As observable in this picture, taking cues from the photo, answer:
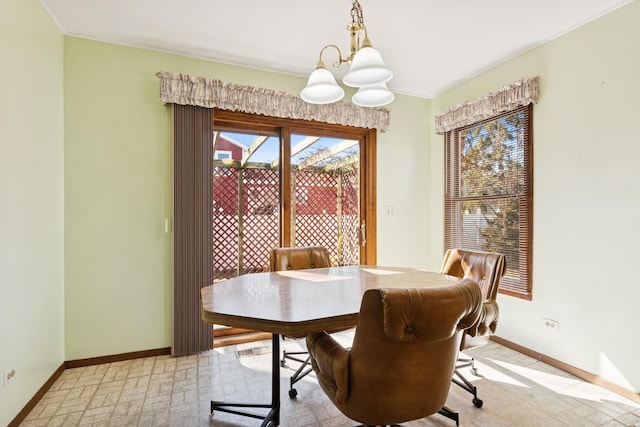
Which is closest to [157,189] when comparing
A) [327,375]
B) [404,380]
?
[327,375]

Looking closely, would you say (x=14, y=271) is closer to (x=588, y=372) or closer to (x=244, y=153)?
(x=244, y=153)

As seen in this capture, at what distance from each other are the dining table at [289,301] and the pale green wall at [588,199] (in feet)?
3.85

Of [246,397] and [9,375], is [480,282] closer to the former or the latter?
[246,397]

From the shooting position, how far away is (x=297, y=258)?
2.52m

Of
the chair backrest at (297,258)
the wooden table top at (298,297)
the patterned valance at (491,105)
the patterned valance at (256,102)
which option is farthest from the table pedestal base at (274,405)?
the patterned valance at (491,105)

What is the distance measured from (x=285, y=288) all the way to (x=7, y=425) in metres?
1.64

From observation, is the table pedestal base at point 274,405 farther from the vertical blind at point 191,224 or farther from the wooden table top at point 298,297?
the vertical blind at point 191,224

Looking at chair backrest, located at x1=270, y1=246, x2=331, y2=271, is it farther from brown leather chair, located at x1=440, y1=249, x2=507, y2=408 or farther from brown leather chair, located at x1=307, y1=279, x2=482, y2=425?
brown leather chair, located at x1=307, y1=279, x2=482, y2=425

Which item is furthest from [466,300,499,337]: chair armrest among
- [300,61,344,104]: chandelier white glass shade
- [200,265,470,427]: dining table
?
[300,61,344,104]: chandelier white glass shade

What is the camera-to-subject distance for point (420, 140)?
12.3 ft

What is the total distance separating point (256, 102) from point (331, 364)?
7.90 ft

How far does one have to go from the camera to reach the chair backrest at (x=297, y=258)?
247 cm

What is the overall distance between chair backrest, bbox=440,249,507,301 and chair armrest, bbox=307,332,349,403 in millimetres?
1132

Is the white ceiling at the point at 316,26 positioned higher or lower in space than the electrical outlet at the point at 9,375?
higher
